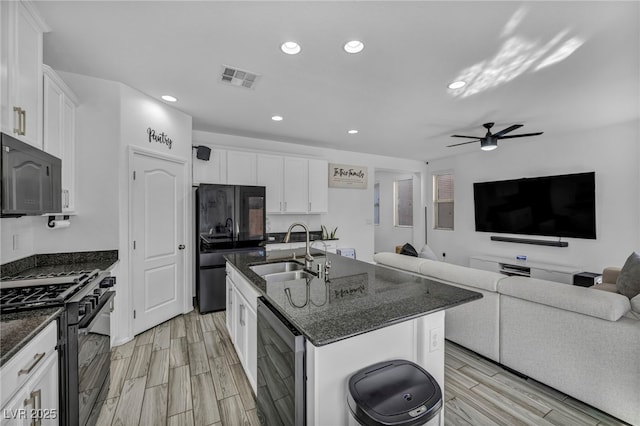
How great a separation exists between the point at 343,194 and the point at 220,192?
2.83m

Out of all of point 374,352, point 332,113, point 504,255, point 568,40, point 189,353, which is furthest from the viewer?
point 504,255

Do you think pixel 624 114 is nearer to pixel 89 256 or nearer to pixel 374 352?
pixel 374 352

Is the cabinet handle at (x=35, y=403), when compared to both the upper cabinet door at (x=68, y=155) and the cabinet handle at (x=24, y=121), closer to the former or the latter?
the cabinet handle at (x=24, y=121)

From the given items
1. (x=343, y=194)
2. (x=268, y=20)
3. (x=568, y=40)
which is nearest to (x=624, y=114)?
(x=568, y=40)

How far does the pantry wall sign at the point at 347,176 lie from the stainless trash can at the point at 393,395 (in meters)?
4.56

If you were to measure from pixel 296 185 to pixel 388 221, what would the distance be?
4.01m

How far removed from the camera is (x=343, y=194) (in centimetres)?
586

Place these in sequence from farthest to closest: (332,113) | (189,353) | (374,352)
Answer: (332,113) < (189,353) < (374,352)

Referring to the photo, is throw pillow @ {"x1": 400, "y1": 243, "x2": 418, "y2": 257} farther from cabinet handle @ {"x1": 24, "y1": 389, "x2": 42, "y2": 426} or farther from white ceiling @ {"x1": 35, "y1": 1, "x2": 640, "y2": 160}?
cabinet handle @ {"x1": 24, "y1": 389, "x2": 42, "y2": 426}

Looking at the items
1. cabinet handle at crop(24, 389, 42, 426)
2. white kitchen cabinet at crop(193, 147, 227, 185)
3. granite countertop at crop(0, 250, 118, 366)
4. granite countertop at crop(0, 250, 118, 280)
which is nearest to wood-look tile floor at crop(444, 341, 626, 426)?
cabinet handle at crop(24, 389, 42, 426)

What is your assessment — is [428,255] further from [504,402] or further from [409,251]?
[504,402]

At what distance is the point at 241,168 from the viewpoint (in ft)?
14.2

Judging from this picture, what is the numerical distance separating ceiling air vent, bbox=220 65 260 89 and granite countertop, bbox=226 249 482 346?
1.85m

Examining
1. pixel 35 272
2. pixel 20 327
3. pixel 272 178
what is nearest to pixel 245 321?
pixel 20 327
